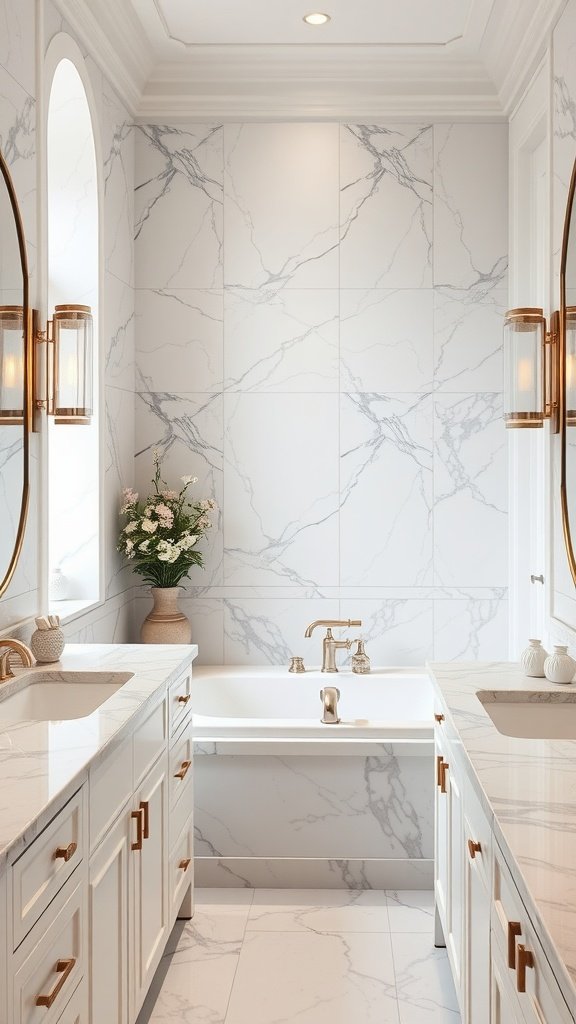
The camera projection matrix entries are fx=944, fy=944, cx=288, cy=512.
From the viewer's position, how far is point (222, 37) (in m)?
3.41

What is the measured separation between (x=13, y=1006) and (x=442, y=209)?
10.7ft

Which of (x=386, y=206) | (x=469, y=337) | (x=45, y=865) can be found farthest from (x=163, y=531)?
(x=45, y=865)

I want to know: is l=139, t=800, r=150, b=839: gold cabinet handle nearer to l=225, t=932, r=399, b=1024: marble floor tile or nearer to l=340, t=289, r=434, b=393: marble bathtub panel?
l=225, t=932, r=399, b=1024: marble floor tile

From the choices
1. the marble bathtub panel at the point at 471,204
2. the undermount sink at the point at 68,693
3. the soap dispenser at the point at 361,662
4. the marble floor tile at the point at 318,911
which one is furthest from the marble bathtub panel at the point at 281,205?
the marble floor tile at the point at 318,911

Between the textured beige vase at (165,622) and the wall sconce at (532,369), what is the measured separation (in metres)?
1.55

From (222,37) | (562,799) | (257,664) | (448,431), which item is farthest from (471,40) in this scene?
(562,799)

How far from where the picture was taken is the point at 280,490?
3.84 meters

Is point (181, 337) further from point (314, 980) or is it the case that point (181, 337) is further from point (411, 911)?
point (314, 980)

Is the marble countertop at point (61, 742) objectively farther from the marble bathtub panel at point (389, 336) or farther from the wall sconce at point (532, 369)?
the marble bathtub panel at point (389, 336)

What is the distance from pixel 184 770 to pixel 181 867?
0.27 m

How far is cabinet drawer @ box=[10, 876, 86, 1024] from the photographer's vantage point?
1.33m

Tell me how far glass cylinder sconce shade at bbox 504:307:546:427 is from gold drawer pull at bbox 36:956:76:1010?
1.88m

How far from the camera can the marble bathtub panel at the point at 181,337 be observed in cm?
383

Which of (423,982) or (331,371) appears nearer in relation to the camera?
(423,982)
